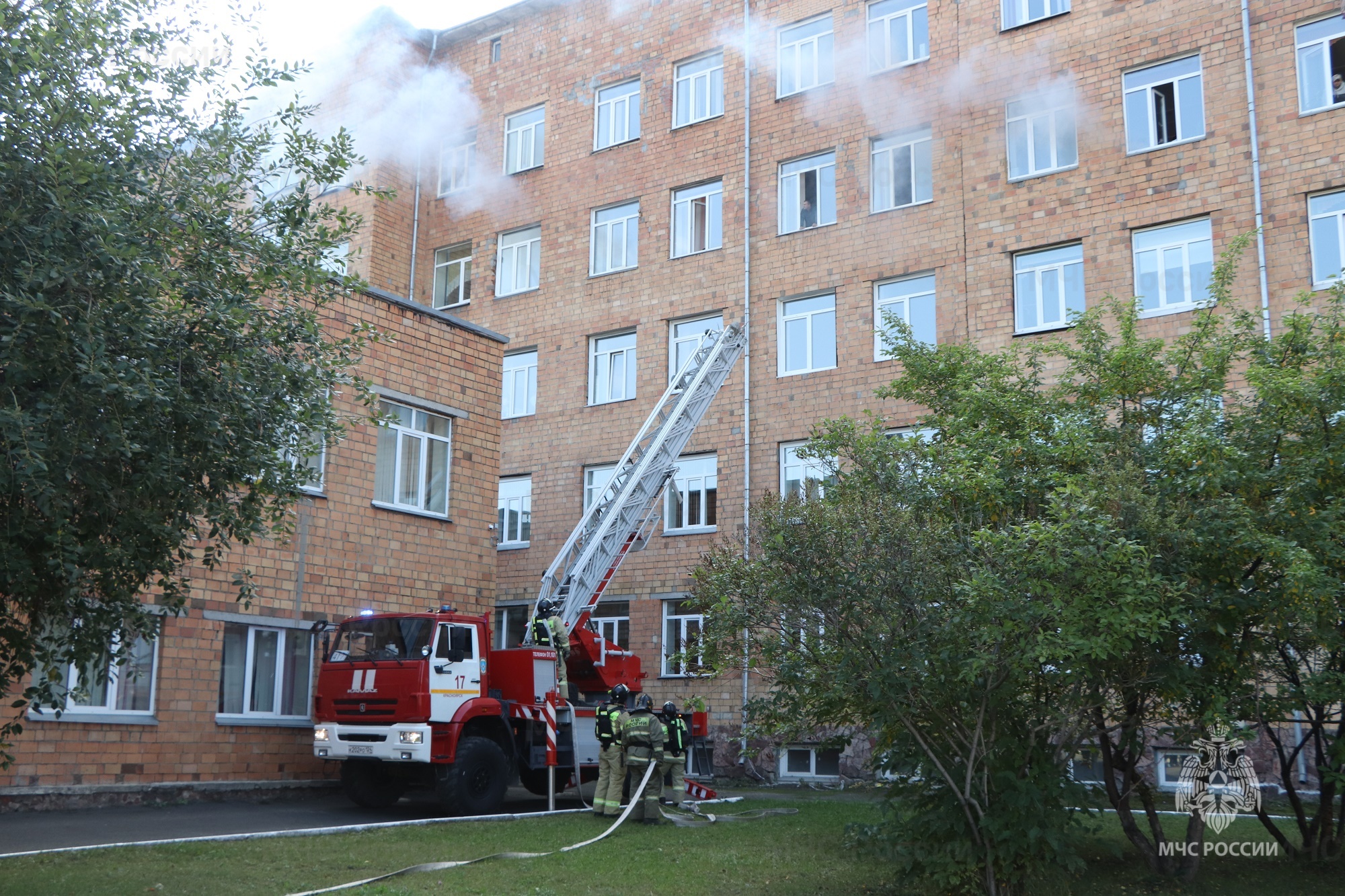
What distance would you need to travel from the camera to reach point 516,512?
27453mm

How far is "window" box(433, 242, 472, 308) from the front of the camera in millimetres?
29562

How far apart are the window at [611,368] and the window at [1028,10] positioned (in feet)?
32.6

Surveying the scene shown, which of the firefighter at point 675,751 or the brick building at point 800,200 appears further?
the brick building at point 800,200

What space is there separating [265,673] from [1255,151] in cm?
1764

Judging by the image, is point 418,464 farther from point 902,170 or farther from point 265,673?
point 902,170

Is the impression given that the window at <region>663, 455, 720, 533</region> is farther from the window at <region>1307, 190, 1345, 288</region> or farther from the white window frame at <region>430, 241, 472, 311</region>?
the window at <region>1307, 190, 1345, 288</region>

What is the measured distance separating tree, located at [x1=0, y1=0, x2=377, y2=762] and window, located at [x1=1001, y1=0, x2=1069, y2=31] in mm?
17140

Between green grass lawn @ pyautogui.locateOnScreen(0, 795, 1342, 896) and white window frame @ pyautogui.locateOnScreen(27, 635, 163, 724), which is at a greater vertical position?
white window frame @ pyautogui.locateOnScreen(27, 635, 163, 724)

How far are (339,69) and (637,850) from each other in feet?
84.4

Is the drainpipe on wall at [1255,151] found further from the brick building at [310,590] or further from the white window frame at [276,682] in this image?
the white window frame at [276,682]

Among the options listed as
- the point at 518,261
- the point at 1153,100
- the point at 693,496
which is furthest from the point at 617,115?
the point at 1153,100

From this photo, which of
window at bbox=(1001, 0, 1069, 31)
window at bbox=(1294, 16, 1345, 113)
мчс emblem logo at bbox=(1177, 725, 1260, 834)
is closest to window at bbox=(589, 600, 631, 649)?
window at bbox=(1001, 0, 1069, 31)

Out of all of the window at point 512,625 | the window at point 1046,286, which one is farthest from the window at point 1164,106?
the window at point 512,625

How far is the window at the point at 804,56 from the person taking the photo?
2514 centimetres
